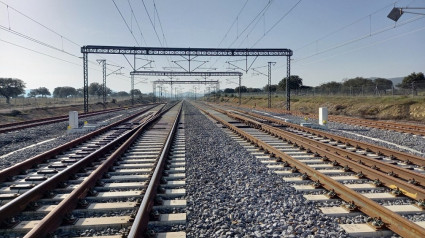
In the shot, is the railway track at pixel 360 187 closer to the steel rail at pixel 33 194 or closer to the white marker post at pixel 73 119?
the steel rail at pixel 33 194

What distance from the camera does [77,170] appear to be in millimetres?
7469

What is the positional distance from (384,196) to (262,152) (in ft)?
15.7

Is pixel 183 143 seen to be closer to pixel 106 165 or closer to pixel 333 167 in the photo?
pixel 106 165

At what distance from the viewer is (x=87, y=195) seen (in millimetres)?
5738

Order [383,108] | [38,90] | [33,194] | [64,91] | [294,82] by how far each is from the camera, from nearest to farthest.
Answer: [33,194], [383,108], [294,82], [38,90], [64,91]

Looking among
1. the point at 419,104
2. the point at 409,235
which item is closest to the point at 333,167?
the point at 409,235

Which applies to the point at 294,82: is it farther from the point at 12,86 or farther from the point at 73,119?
the point at 73,119

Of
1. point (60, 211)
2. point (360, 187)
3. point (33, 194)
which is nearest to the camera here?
point (60, 211)

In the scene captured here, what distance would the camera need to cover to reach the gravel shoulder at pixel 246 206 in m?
4.41

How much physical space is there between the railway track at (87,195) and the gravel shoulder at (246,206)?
374 mm

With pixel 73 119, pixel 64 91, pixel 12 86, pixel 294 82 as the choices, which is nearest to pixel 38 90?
pixel 64 91

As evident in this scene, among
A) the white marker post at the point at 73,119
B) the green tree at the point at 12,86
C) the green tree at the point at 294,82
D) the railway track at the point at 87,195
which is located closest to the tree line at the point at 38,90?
the green tree at the point at 12,86

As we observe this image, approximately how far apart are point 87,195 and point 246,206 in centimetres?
279

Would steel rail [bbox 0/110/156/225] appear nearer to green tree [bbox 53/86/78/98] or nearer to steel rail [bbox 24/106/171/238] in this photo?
steel rail [bbox 24/106/171/238]
